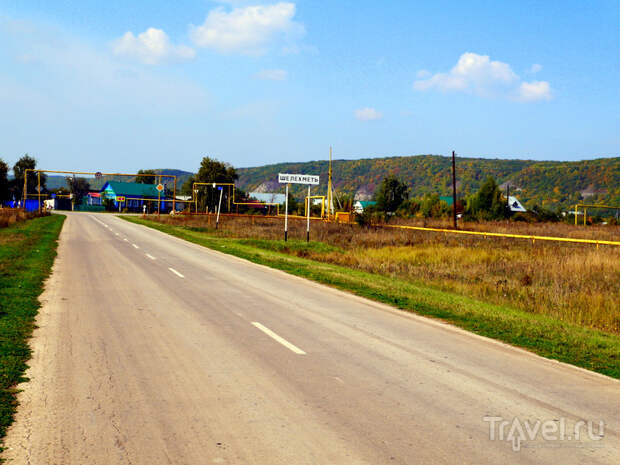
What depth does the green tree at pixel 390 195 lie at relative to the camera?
301ft

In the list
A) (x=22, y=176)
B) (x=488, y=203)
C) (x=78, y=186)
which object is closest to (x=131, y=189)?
(x=22, y=176)

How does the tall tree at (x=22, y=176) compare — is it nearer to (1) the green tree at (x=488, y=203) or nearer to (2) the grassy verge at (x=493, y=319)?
(1) the green tree at (x=488, y=203)

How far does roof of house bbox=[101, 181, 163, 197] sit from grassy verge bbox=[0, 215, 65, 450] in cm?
10711

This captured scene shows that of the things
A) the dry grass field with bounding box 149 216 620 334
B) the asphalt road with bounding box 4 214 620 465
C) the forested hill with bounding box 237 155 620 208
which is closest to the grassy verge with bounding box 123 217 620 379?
the asphalt road with bounding box 4 214 620 465

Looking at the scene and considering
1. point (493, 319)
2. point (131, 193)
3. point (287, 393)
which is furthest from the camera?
point (131, 193)

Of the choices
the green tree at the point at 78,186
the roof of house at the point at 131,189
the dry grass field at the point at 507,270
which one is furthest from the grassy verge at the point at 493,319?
the green tree at the point at 78,186

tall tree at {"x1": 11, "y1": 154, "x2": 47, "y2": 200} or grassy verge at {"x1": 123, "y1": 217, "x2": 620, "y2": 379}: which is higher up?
tall tree at {"x1": 11, "y1": 154, "x2": 47, "y2": 200}

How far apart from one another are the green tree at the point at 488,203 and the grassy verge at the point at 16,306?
5565 centimetres

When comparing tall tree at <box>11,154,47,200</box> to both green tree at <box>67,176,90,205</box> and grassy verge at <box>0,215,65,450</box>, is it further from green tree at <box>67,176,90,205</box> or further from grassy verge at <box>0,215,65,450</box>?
grassy verge at <box>0,215,65,450</box>

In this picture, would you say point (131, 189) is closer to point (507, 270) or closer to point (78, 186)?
point (78, 186)

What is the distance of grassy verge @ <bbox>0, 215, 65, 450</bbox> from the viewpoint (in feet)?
17.8

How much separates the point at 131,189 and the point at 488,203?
8764 centimetres

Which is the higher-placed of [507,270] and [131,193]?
[131,193]

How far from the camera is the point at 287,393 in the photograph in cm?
551
